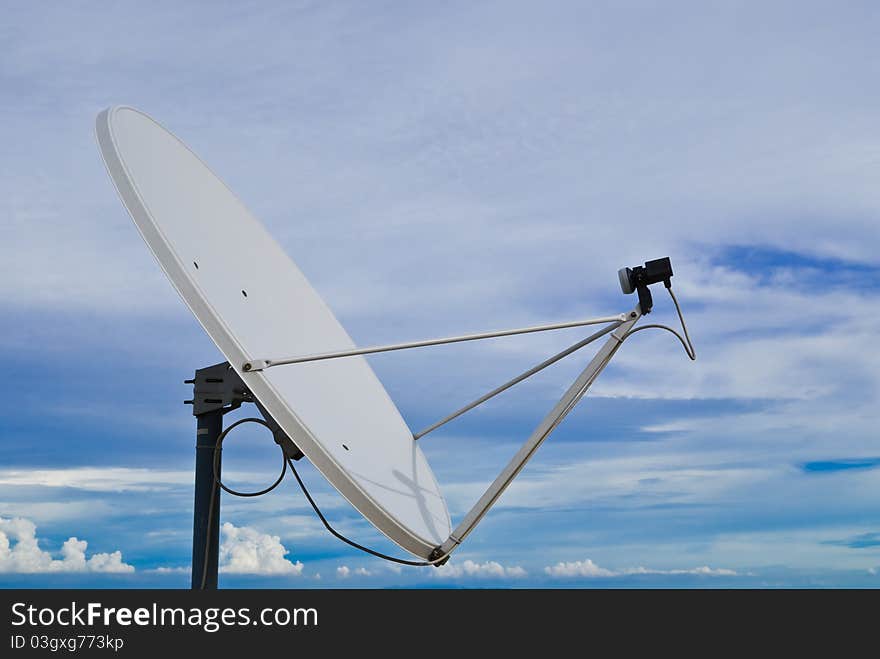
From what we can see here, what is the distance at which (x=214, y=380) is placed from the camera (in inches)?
313

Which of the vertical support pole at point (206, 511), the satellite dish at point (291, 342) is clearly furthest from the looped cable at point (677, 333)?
the vertical support pole at point (206, 511)

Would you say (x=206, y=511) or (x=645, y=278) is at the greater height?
(x=645, y=278)

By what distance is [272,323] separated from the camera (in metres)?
8.09

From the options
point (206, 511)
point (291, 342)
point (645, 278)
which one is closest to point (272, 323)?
point (291, 342)

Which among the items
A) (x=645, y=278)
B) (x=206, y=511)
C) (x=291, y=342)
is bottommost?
(x=206, y=511)

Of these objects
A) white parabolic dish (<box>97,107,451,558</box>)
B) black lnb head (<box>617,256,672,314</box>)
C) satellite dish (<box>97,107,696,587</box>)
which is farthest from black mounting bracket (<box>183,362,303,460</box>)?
black lnb head (<box>617,256,672,314</box>)

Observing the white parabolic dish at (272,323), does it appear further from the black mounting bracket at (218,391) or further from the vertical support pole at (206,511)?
the vertical support pole at (206,511)

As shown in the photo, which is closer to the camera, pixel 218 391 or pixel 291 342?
pixel 218 391

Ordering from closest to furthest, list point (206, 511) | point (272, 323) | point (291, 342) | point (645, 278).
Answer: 1. point (645, 278)
2. point (206, 511)
3. point (272, 323)
4. point (291, 342)

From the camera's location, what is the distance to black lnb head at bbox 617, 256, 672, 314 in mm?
7066

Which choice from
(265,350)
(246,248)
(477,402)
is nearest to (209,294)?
(265,350)

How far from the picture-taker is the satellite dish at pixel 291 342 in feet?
20.3

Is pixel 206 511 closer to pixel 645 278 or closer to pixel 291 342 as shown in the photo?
pixel 291 342

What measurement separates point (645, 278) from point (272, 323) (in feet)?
10.1
